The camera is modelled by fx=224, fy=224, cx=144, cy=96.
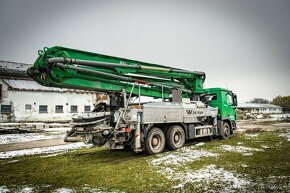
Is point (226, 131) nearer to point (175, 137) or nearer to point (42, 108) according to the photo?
point (175, 137)

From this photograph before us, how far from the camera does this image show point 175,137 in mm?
10227

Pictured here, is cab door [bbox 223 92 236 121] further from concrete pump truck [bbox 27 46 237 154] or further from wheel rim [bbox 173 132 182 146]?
wheel rim [bbox 173 132 182 146]

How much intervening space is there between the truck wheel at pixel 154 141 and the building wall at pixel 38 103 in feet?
66.7

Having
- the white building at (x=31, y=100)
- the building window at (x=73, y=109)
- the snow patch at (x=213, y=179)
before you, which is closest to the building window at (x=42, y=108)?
the white building at (x=31, y=100)

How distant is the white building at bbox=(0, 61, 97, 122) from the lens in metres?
27.7

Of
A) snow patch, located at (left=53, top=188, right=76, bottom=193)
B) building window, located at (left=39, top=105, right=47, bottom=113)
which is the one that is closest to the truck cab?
snow patch, located at (left=53, top=188, right=76, bottom=193)

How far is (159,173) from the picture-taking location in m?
6.37

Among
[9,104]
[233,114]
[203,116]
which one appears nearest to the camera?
[203,116]

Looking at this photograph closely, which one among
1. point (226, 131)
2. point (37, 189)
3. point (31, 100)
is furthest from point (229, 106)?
point (31, 100)

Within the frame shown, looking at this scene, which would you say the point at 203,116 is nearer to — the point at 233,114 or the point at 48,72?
the point at 233,114

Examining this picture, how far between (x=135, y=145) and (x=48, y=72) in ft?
13.1

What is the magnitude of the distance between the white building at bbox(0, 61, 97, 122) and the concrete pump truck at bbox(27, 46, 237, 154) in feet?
76.2

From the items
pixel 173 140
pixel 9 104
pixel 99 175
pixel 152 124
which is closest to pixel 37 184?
pixel 99 175

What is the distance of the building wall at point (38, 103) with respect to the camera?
91.1ft
